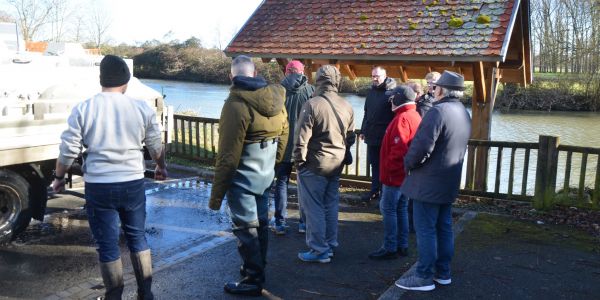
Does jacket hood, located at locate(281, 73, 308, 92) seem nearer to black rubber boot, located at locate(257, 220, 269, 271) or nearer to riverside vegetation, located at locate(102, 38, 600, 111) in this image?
black rubber boot, located at locate(257, 220, 269, 271)

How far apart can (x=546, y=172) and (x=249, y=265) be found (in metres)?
4.77

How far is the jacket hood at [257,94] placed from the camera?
3.85m

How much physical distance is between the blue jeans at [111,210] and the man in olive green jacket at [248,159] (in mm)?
556

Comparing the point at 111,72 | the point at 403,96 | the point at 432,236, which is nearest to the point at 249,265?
the point at 432,236

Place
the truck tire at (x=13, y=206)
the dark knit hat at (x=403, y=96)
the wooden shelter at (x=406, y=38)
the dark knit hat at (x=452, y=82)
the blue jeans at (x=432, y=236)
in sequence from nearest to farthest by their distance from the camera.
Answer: the dark knit hat at (x=452, y=82)
the blue jeans at (x=432, y=236)
the dark knit hat at (x=403, y=96)
the truck tire at (x=13, y=206)
the wooden shelter at (x=406, y=38)

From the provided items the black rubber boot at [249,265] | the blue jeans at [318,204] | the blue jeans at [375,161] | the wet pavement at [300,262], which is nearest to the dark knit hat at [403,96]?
the blue jeans at [318,204]

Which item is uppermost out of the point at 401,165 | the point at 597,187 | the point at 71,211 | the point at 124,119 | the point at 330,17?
the point at 330,17

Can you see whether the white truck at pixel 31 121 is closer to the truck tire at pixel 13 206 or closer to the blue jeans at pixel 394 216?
the truck tire at pixel 13 206

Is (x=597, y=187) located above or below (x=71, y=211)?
above

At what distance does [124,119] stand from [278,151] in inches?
52.8

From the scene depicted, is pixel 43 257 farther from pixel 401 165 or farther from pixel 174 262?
pixel 401 165

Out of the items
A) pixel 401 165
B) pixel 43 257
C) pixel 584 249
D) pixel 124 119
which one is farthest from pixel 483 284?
pixel 43 257

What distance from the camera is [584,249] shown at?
5652 millimetres

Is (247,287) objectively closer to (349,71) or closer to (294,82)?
(294,82)
